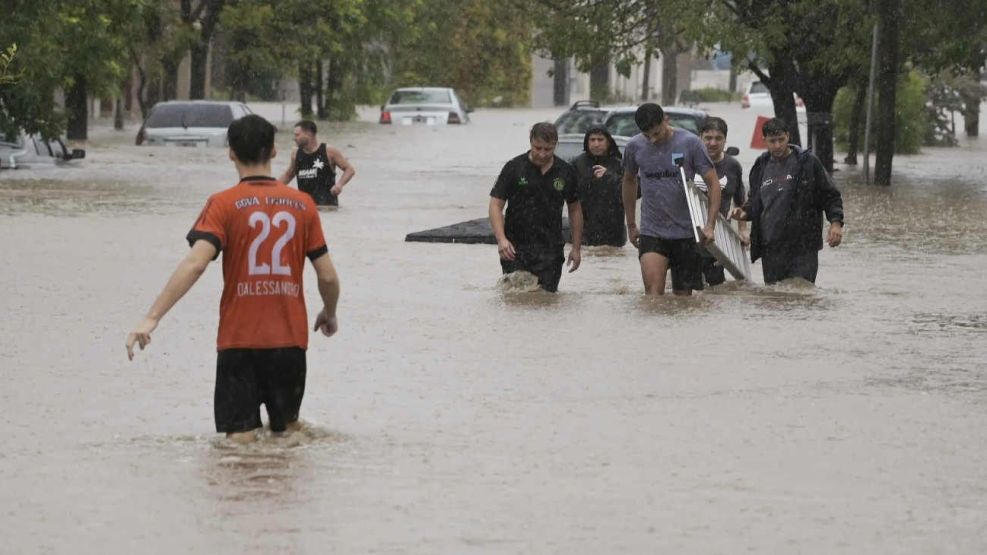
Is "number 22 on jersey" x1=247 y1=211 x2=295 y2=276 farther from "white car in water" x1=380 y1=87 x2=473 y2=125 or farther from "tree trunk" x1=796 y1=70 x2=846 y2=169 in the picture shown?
"white car in water" x1=380 y1=87 x2=473 y2=125

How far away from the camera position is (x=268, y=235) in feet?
28.0

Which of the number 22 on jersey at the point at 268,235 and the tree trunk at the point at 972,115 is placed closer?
the number 22 on jersey at the point at 268,235

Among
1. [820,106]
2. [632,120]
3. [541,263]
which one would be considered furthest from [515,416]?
[820,106]

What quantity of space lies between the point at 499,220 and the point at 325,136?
3853 cm

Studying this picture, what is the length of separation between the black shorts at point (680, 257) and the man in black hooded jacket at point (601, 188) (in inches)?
108

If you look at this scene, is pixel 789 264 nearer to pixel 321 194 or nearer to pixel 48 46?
pixel 321 194

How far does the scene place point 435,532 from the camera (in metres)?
7.54

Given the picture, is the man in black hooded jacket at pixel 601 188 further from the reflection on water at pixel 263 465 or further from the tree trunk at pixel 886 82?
the tree trunk at pixel 886 82

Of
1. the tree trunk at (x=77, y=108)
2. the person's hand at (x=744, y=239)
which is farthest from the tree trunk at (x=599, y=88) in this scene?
the person's hand at (x=744, y=239)

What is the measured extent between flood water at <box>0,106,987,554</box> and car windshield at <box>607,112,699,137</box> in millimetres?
10427

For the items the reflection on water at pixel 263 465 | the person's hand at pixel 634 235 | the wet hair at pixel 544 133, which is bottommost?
the reflection on water at pixel 263 465

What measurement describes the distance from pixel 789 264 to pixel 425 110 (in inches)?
1797

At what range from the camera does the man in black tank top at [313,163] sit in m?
23.7

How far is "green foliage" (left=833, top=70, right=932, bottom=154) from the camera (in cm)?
4772
